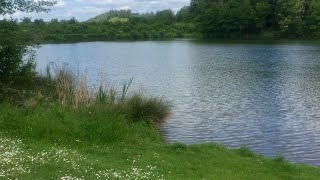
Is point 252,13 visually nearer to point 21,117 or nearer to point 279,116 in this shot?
point 279,116

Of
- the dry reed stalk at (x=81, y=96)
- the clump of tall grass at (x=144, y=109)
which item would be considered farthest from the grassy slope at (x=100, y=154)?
the clump of tall grass at (x=144, y=109)

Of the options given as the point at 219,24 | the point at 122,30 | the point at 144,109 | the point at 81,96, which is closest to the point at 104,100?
the point at 81,96

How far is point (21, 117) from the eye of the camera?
1714 centimetres

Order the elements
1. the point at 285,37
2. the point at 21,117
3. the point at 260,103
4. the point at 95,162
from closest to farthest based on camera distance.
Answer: the point at 95,162 < the point at 21,117 < the point at 260,103 < the point at 285,37

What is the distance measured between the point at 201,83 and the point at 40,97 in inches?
844

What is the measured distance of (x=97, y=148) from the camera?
1473 cm

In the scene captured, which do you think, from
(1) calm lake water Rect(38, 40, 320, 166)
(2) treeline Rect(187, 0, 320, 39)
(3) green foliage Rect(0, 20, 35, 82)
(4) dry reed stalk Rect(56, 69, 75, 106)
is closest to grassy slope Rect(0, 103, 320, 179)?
(4) dry reed stalk Rect(56, 69, 75, 106)

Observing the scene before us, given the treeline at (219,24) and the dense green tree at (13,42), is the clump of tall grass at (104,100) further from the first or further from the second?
the treeline at (219,24)

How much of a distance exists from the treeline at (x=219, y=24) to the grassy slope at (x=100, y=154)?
83.7 metres

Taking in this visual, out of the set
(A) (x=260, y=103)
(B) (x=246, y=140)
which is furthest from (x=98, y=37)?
(B) (x=246, y=140)

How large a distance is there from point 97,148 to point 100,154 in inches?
32.7

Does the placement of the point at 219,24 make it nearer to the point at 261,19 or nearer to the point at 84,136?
the point at 261,19

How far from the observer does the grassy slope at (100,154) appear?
11445 mm

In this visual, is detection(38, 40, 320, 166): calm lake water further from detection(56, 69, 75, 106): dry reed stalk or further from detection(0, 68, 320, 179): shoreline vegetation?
detection(56, 69, 75, 106): dry reed stalk
